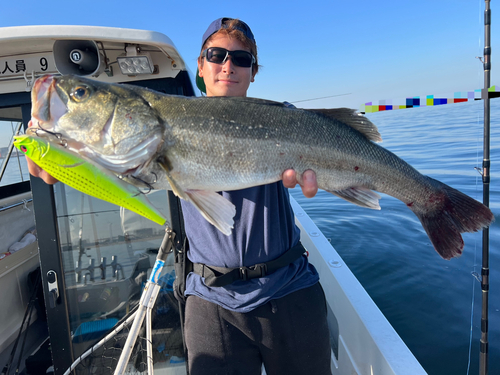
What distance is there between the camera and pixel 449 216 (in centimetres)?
216

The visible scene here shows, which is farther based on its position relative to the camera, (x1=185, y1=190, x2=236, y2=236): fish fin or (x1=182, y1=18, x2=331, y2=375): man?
(x1=182, y1=18, x2=331, y2=375): man

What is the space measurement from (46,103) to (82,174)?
47cm

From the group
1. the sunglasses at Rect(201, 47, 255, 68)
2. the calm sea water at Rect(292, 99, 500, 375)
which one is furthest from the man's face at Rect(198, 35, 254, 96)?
the calm sea water at Rect(292, 99, 500, 375)

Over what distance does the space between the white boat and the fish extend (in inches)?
36.8

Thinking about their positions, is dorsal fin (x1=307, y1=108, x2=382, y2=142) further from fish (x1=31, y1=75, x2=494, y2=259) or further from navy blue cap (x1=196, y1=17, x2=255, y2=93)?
navy blue cap (x1=196, y1=17, x2=255, y2=93)

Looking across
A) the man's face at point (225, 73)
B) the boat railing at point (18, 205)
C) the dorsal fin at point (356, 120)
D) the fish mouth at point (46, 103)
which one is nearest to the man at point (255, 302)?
the dorsal fin at point (356, 120)

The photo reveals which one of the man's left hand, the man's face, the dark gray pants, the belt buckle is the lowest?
the dark gray pants

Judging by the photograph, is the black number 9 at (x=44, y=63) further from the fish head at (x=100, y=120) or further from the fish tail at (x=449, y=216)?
the fish tail at (x=449, y=216)

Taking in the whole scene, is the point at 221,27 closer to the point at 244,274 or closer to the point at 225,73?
the point at 225,73

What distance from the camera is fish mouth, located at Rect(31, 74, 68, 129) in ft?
5.34

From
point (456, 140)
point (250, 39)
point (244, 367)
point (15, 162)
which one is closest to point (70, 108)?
point (250, 39)

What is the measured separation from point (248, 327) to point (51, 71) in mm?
2860

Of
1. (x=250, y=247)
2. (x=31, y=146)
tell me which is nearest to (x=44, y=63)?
(x=31, y=146)

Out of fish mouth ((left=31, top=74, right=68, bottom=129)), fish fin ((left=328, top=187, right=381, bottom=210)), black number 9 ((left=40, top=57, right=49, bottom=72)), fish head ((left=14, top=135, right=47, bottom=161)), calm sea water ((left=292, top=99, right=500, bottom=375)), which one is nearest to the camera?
fish head ((left=14, top=135, right=47, bottom=161))
